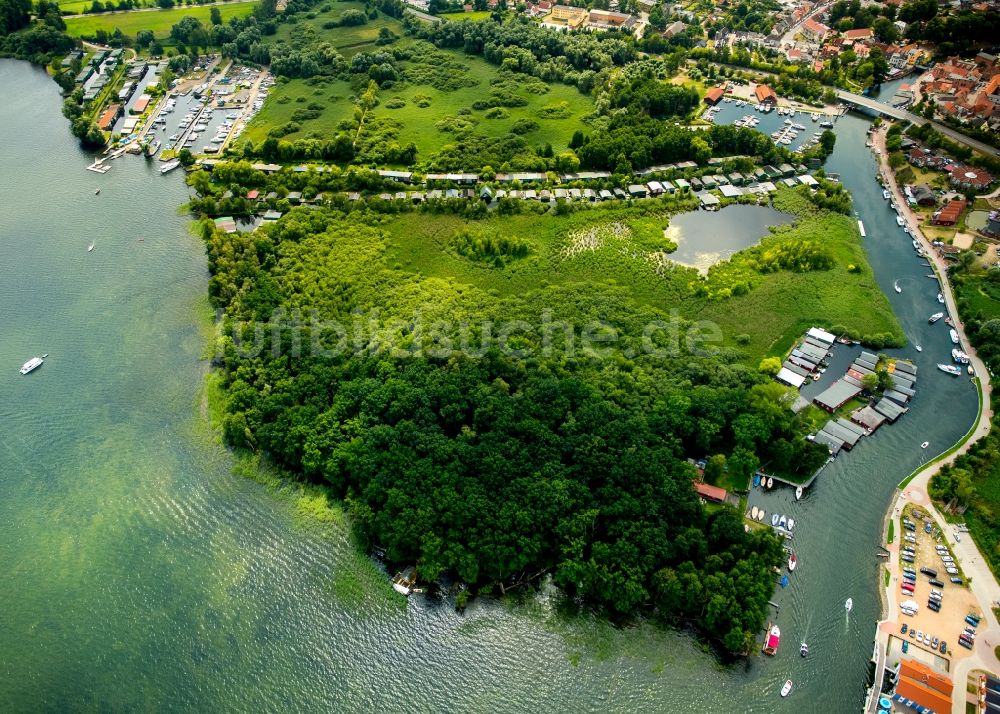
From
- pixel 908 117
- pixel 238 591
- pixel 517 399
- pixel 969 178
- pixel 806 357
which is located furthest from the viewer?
pixel 908 117

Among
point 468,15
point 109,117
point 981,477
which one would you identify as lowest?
point 109,117

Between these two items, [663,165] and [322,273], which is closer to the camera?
[322,273]

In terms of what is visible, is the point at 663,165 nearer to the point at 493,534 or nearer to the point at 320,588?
the point at 493,534

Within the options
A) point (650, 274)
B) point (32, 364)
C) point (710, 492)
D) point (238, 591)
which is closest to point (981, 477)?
point (710, 492)

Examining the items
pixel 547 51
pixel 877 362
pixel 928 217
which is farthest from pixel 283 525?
pixel 547 51

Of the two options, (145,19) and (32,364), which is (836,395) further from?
(145,19)

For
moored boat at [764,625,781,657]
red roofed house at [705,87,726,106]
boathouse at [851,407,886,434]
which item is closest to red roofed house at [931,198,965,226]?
boathouse at [851,407,886,434]

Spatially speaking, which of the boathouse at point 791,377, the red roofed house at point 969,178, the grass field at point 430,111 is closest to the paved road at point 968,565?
the boathouse at point 791,377
